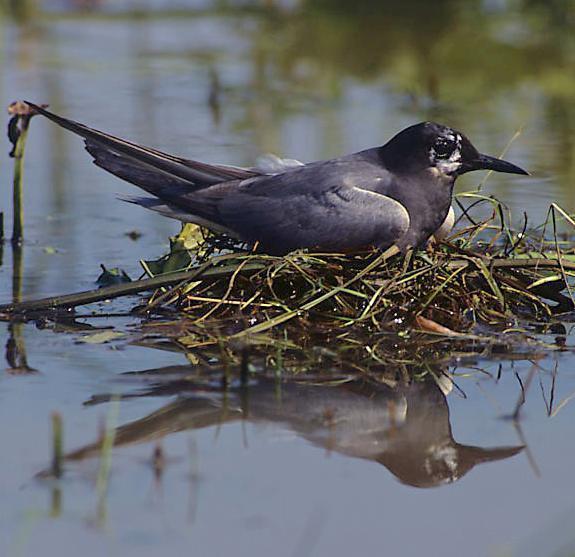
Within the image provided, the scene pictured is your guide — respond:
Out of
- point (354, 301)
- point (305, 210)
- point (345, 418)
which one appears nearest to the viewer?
point (345, 418)

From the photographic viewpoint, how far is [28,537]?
2912mm

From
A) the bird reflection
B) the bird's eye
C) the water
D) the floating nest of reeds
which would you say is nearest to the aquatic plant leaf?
the water

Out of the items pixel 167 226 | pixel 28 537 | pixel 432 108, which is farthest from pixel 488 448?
pixel 432 108

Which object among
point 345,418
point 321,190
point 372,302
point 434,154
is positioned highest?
point 434,154

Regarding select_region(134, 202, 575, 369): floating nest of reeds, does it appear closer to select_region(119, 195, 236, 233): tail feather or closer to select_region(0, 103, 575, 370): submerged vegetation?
select_region(0, 103, 575, 370): submerged vegetation

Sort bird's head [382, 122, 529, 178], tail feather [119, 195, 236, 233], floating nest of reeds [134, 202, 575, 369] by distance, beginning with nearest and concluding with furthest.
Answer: floating nest of reeds [134, 202, 575, 369] → bird's head [382, 122, 529, 178] → tail feather [119, 195, 236, 233]

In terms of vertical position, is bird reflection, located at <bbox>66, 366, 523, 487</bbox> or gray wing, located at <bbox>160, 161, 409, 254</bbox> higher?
gray wing, located at <bbox>160, 161, 409, 254</bbox>

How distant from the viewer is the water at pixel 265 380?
3.00 metres

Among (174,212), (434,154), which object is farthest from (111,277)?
(434,154)

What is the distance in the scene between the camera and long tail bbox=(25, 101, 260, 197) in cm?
516

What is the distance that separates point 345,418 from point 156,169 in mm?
1819

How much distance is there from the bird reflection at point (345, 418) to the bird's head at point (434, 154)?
1.17 metres

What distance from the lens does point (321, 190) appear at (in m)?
4.91

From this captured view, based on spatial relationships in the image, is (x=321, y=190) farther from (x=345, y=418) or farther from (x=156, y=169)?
(x=345, y=418)
